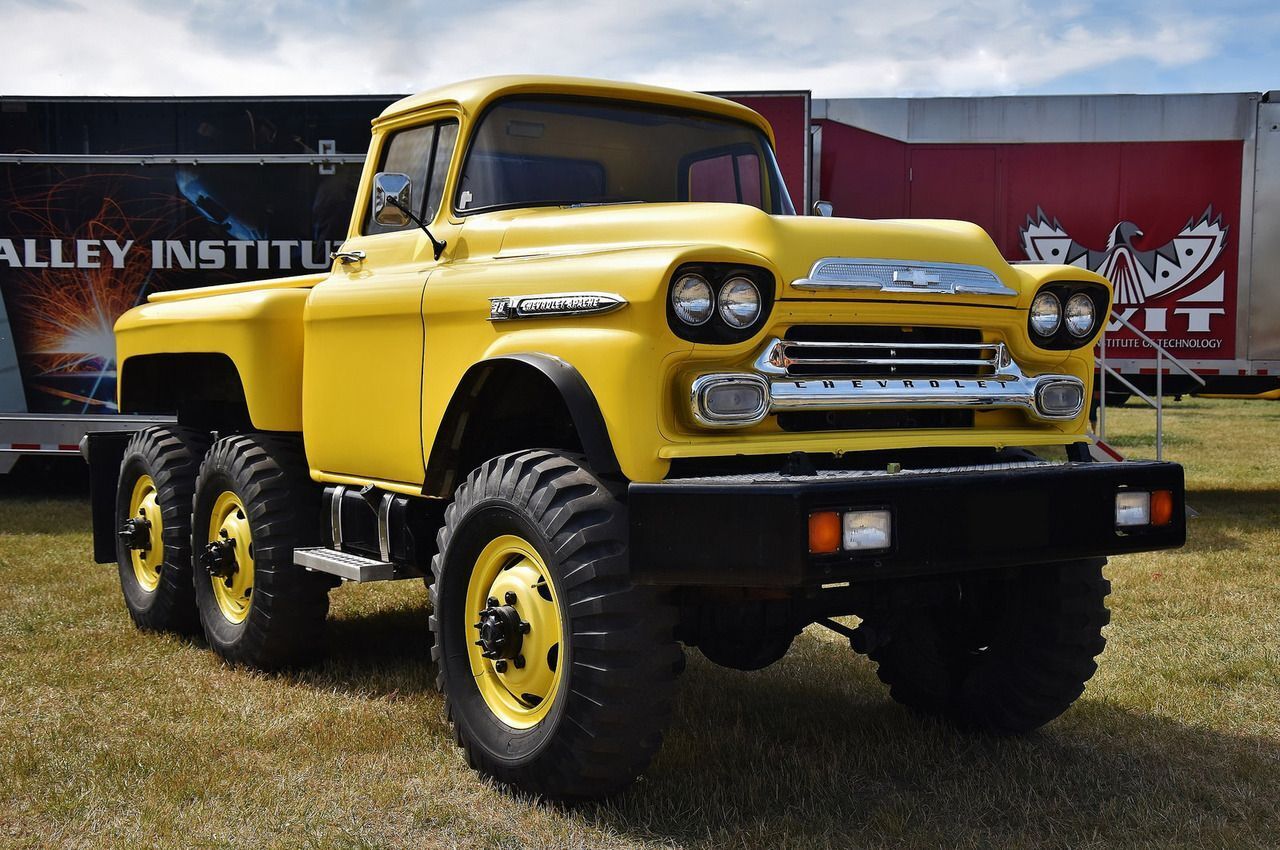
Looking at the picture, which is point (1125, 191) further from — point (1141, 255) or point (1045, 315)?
point (1045, 315)

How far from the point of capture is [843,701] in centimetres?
552

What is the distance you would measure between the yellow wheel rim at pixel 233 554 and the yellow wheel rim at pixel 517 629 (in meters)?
1.95

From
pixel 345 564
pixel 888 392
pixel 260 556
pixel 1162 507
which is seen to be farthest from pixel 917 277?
pixel 260 556

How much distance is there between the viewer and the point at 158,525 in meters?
6.90

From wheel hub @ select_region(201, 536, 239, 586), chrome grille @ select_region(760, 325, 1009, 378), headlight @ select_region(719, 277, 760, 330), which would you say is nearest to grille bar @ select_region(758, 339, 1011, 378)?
chrome grille @ select_region(760, 325, 1009, 378)

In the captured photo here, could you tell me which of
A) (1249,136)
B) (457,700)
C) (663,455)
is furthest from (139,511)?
(1249,136)

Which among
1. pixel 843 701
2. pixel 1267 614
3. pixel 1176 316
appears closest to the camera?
pixel 843 701

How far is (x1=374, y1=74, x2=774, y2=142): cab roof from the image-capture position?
16.3 ft

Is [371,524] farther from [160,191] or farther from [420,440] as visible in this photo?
[160,191]

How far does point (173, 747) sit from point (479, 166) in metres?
2.36

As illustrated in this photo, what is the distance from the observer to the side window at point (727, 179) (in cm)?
530

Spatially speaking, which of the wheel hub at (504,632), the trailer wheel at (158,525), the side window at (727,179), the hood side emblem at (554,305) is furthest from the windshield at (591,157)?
the trailer wheel at (158,525)

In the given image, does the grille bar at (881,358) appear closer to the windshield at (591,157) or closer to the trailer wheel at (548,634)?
the trailer wheel at (548,634)

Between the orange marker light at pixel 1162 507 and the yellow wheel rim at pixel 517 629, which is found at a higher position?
the orange marker light at pixel 1162 507
